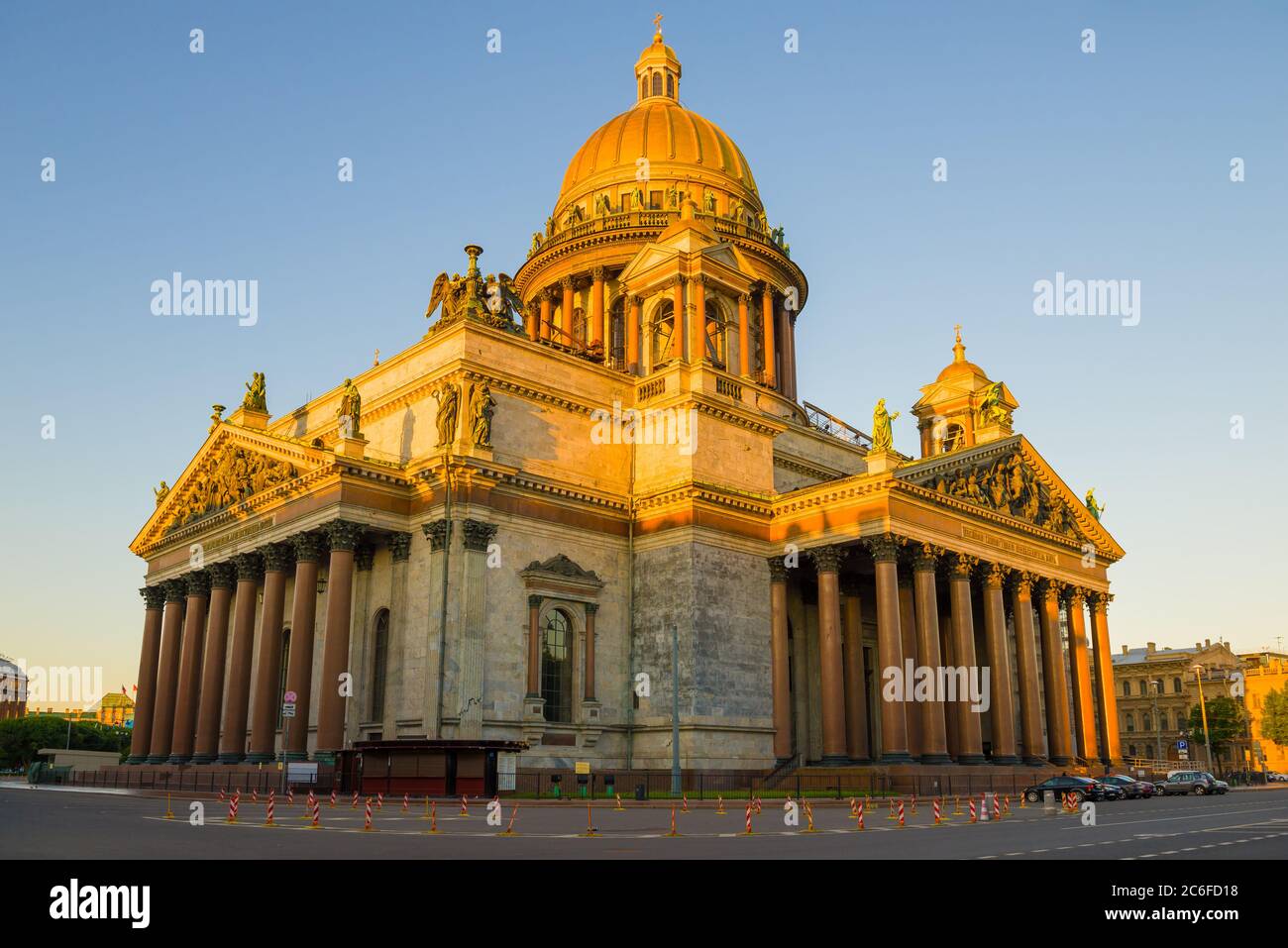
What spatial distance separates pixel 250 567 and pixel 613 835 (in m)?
32.3

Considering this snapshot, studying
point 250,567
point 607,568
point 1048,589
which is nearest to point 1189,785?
point 1048,589

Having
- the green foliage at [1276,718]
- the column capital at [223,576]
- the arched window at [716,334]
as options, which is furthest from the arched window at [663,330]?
the green foliage at [1276,718]

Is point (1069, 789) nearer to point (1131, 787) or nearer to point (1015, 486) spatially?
point (1131, 787)

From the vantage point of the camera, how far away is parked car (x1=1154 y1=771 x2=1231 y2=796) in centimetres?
5391

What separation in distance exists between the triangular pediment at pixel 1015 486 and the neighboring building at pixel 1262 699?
79941mm

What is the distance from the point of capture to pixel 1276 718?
107 metres

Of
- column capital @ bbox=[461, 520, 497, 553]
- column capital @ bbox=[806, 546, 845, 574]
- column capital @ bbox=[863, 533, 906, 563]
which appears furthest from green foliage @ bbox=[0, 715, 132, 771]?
column capital @ bbox=[863, 533, 906, 563]

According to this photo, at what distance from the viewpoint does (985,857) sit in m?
17.9

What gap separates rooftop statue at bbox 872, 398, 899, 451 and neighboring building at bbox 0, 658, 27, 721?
513ft

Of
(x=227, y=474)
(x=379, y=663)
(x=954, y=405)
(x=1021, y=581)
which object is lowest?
(x=379, y=663)

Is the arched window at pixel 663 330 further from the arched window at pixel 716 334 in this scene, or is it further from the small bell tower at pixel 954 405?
the small bell tower at pixel 954 405

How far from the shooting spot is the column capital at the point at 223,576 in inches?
2095
